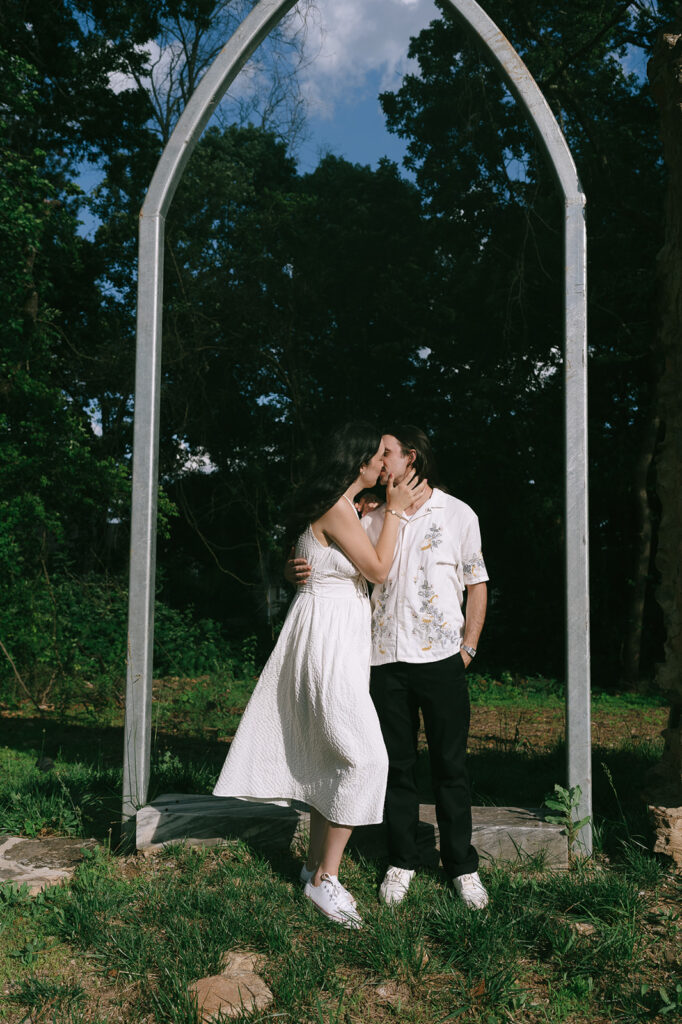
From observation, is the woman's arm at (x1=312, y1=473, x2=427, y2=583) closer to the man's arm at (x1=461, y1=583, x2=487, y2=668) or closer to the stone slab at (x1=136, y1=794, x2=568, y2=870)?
the man's arm at (x1=461, y1=583, x2=487, y2=668)

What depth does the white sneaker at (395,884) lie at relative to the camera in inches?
117

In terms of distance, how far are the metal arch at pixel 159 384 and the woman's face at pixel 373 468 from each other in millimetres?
880

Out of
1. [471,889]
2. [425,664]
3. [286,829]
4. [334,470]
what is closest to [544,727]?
[286,829]

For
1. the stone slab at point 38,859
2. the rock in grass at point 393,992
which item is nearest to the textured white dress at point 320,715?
the rock in grass at point 393,992

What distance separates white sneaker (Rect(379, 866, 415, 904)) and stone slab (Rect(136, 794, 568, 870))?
10.1 inches

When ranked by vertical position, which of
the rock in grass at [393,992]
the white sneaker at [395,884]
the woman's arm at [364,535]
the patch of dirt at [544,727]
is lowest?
the patch of dirt at [544,727]

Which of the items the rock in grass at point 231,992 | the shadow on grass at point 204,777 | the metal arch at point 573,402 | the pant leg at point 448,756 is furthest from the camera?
the shadow on grass at point 204,777

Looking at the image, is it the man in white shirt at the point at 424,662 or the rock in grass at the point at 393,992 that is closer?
the rock in grass at the point at 393,992

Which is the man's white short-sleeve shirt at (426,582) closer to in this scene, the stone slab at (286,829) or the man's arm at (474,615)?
the man's arm at (474,615)

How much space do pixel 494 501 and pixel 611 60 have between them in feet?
22.3

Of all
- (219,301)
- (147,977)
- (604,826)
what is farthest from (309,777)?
(219,301)

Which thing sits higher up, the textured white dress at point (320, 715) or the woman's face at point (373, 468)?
the woman's face at point (373, 468)

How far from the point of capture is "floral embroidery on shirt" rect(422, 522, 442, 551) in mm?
3199

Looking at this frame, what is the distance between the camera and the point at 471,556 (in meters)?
3.27
